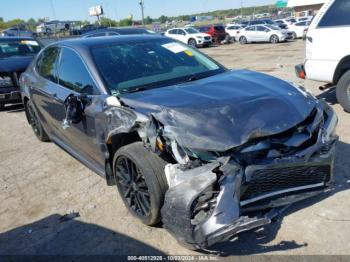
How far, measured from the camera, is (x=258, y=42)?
2738cm

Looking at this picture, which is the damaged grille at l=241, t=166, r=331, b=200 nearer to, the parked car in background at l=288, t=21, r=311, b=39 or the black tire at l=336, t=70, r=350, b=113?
the black tire at l=336, t=70, r=350, b=113

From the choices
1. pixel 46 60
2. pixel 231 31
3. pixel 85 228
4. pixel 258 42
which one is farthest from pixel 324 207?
pixel 231 31

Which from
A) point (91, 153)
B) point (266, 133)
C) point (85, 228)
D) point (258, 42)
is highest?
point (266, 133)

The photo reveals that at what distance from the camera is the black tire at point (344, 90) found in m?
5.89

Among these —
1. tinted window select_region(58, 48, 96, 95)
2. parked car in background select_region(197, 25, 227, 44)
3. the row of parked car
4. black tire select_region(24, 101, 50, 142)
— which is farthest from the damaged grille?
parked car in background select_region(197, 25, 227, 44)

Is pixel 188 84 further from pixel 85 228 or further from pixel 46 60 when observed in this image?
pixel 46 60

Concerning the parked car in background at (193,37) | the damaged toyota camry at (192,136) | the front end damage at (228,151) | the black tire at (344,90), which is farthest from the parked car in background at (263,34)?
the front end damage at (228,151)

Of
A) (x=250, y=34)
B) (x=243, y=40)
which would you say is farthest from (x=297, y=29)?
(x=243, y=40)

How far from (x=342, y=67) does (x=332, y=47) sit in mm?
370

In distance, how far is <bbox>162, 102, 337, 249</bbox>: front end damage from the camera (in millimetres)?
2557

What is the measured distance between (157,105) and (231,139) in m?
0.77

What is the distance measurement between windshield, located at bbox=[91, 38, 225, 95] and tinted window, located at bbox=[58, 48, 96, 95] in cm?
18

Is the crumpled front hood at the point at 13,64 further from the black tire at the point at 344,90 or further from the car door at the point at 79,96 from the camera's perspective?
the black tire at the point at 344,90

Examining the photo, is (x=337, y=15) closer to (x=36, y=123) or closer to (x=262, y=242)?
(x=262, y=242)
